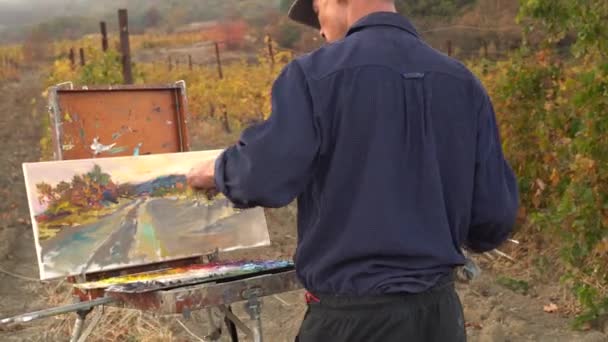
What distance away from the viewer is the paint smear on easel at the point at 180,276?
259 centimetres

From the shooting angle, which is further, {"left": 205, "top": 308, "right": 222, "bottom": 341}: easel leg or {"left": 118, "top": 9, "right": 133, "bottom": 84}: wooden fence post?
{"left": 118, "top": 9, "right": 133, "bottom": 84}: wooden fence post

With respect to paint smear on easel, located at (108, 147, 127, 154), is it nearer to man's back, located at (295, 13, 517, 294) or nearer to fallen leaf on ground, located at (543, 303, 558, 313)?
man's back, located at (295, 13, 517, 294)

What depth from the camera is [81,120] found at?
350 cm

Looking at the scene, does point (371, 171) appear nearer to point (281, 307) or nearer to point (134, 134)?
point (134, 134)

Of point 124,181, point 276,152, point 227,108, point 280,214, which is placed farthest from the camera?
point 227,108

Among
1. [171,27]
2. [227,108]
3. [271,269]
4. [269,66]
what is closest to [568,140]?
[271,269]

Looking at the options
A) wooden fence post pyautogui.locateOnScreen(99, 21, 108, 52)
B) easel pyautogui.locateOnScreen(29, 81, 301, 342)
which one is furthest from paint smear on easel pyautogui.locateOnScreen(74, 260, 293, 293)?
wooden fence post pyautogui.locateOnScreen(99, 21, 108, 52)

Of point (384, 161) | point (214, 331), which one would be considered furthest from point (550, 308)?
point (384, 161)

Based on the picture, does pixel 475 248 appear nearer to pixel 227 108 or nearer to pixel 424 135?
pixel 424 135

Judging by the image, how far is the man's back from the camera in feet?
6.24

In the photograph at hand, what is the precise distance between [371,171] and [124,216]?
1.63 metres

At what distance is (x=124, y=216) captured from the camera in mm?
3303

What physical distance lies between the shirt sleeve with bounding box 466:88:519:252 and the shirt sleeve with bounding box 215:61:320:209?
43 centimetres

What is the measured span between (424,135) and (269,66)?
10541mm
